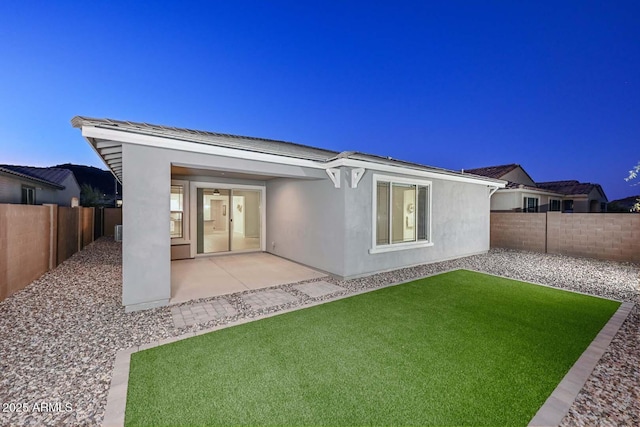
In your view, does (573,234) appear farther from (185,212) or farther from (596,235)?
(185,212)

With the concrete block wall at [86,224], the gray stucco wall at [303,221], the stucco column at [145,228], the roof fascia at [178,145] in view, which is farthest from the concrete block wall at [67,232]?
the roof fascia at [178,145]

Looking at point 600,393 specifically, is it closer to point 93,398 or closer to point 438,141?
point 93,398

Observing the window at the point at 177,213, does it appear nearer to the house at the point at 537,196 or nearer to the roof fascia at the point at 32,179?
the roof fascia at the point at 32,179

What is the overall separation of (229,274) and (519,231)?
11763 mm

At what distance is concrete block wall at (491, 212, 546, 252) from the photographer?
10969 millimetres

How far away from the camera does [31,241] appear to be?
20.1 feet

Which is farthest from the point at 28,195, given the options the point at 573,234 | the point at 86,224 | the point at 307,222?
the point at 573,234

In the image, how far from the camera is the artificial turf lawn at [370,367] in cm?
229

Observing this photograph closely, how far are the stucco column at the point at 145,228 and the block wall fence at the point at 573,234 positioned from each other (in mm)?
12876

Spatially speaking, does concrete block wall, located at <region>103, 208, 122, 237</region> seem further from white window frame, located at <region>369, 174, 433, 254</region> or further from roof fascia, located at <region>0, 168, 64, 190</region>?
white window frame, located at <region>369, 174, 433, 254</region>

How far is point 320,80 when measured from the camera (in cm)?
2956

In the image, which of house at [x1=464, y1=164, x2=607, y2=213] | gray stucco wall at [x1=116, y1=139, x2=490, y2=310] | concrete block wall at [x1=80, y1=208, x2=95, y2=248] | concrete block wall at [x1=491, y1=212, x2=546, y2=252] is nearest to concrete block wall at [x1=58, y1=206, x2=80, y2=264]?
concrete block wall at [x1=80, y1=208, x2=95, y2=248]

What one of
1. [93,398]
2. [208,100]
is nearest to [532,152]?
[208,100]

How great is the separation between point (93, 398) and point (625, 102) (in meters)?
46.5
